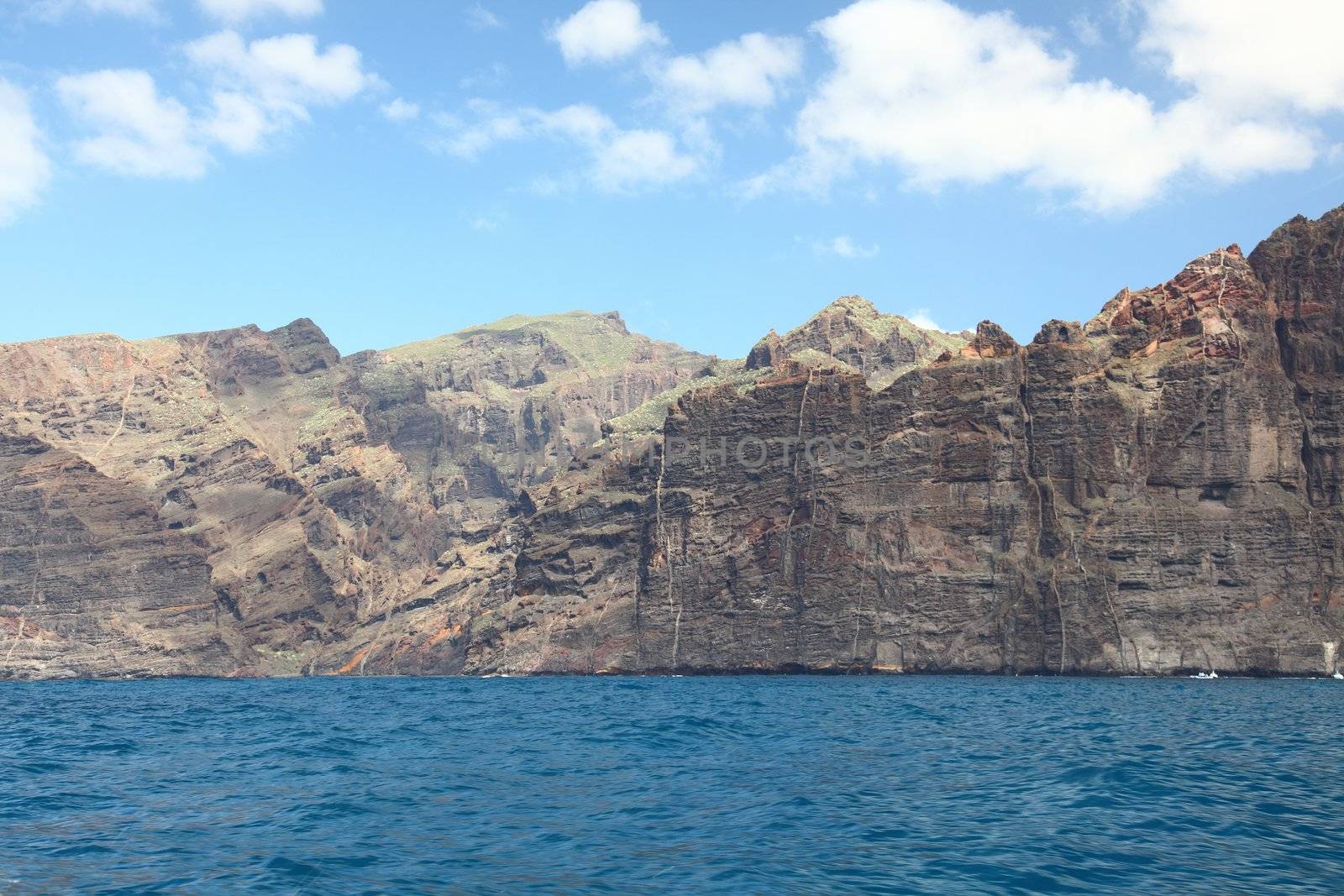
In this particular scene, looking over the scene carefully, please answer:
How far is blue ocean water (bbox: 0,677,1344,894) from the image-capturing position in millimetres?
29641

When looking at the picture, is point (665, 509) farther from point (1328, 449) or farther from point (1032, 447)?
point (1328, 449)

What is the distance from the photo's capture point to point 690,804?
128 feet

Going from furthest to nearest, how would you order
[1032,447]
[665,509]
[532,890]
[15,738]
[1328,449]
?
[665,509] → [1032,447] → [1328,449] → [15,738] → [532,890]

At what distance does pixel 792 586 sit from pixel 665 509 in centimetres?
2708

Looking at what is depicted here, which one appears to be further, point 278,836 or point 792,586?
point 792,586

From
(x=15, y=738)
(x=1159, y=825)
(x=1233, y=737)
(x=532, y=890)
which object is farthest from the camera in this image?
(x=15, y=738)

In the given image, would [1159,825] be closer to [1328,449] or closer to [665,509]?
[1328,449]

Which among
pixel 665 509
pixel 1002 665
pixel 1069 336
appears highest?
pixel 1069 336

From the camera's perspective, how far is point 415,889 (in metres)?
28.5

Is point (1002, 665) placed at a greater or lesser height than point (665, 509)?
lesser

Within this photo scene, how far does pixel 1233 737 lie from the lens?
2206 inches

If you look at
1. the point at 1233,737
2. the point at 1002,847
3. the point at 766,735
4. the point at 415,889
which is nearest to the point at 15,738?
the point at 766,735

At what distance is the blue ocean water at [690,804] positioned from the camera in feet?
97.2

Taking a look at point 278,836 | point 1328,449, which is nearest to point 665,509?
point 1328,449
